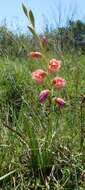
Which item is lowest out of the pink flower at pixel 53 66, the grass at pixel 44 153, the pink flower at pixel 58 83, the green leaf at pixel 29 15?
the grass at pixel 44 153

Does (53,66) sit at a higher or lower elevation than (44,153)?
higher

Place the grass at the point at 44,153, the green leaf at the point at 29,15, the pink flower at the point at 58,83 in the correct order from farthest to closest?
1. the grass at the point at 44,153
2. the pink flower at the point at 58,83
3. the green leaf at the point at 29,15

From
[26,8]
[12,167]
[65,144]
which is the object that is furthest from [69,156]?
[26,8]

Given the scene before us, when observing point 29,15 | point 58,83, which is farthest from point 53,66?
point 29,15

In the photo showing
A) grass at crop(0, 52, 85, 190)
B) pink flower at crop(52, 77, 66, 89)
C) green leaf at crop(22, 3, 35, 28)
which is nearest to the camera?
green leaf at crop(22, 3, 35, 28)

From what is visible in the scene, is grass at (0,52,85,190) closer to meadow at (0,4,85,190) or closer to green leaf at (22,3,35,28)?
meadow at (0,4,85,190)

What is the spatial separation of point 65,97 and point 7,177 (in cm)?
131

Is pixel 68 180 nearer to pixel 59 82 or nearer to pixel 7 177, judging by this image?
pixel 7 177

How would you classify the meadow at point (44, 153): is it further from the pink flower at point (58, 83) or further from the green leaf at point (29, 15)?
the green leaf at point (29, 15)

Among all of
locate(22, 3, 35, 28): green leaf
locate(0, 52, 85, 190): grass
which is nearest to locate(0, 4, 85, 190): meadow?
locate(0, 52, 85, 190): grass

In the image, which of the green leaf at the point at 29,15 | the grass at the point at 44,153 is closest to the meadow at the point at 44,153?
the grass at the point at 44,153

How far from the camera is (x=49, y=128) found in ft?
8.27

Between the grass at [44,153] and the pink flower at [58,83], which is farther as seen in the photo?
the grass at [44,153]

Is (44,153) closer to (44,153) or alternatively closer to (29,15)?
(44,153)
